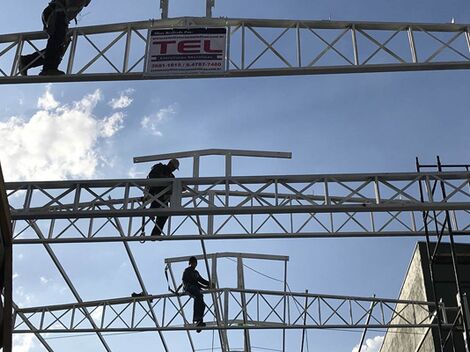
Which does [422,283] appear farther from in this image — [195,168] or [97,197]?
[97,197]

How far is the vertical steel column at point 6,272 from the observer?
4637mm

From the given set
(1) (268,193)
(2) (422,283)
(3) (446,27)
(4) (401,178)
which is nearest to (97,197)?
(1) (268,193)

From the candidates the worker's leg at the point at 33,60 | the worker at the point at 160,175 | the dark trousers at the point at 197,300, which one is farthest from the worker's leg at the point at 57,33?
the dark trousers at the point at 197,300

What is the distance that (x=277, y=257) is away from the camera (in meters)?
17.5

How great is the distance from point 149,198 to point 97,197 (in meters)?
0.96

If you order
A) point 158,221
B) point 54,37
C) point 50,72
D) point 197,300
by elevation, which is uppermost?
point 54,37

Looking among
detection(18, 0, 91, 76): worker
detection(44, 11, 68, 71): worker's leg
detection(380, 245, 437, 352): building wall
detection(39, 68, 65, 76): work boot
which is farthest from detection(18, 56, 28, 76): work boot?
detection(380, 245, 437, 352): building wall

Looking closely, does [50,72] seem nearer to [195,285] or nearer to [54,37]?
[54,37]

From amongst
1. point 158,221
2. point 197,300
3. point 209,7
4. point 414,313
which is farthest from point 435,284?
point 209,7

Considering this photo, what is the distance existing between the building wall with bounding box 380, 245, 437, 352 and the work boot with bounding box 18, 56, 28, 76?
41.9 ft

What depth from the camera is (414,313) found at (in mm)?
19703

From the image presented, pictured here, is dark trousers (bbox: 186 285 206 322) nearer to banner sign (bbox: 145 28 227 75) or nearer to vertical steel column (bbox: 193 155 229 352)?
vertical steel column (bbox: 193 155 229 352)

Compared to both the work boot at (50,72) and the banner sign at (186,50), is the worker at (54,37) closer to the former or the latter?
the work boot at (50,72)

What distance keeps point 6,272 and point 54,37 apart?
275 inches
